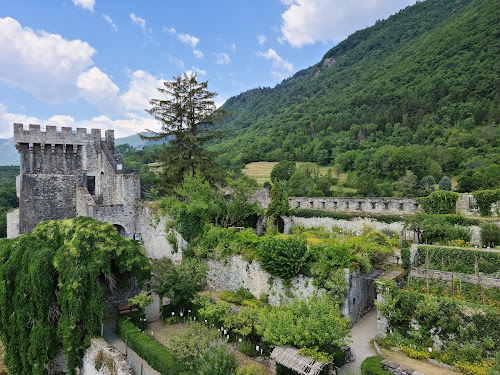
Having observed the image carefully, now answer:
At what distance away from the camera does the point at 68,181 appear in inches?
802

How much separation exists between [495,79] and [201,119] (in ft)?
199

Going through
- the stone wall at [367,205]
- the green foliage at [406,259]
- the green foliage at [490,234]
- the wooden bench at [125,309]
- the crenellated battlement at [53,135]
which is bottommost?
the wooden bench at [125,309]

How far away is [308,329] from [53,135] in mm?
19126

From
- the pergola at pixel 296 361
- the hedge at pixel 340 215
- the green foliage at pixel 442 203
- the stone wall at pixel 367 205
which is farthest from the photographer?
the stone wall at pixel 367 205

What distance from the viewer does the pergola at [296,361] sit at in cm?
892

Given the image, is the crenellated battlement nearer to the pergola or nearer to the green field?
the pergola

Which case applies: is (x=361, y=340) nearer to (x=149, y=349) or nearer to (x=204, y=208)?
(x=149, y=349)

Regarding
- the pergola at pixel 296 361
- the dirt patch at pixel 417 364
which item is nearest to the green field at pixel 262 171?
the dirt patch at pixel 417 364

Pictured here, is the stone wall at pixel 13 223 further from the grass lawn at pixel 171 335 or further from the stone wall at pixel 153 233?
the grass lawn at pixel 171 335

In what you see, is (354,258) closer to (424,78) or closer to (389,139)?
(389,139)

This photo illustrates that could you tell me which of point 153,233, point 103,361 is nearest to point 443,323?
point 103,361

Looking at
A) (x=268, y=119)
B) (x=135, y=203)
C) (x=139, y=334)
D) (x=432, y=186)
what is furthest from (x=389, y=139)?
(x=139, y=334)

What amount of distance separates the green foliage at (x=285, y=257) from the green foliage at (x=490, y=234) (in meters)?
9.61

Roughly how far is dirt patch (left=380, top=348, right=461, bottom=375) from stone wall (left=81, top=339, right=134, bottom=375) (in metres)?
8.08
